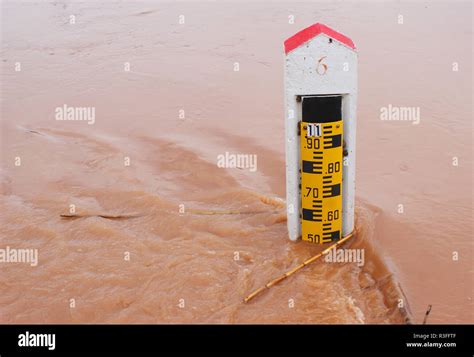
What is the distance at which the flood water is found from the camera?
3588 mm

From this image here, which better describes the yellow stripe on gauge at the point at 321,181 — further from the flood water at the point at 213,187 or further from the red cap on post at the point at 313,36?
the red cap on post at the point at 313,36

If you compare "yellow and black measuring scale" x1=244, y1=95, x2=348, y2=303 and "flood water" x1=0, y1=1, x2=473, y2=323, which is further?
"yellow and black measuring scale" x1=244, y1=95, x2=348, y2=303

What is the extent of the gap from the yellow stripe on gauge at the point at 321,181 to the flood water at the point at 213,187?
0.17 meters

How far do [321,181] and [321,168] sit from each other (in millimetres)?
97

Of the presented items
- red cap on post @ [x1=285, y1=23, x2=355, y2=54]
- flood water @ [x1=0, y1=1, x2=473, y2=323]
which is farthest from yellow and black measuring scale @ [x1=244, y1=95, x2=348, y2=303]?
red cap on post @ [x1=285, y1=23, x2=355, y2=54]

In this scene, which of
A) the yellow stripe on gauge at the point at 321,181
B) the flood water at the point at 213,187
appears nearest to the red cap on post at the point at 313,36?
the yellow stripe on gauge at the point at 321,181

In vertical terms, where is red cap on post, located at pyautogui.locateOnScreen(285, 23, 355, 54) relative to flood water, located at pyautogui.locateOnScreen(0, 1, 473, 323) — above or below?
above

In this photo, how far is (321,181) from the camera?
3.92 m

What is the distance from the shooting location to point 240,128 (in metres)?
6.66

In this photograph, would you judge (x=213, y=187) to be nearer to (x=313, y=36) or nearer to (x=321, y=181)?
(x=321, y=181)

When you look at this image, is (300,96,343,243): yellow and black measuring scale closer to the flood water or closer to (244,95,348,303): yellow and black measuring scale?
(244,95,348,303): yellow and black measuring scale

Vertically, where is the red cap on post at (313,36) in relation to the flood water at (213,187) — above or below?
above

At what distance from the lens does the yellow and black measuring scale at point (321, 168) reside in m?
3.80

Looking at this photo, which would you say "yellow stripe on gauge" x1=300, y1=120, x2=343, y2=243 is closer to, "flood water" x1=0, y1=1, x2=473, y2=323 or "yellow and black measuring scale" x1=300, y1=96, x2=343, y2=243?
"yellow and black measuring scale" x1=300, y1=96, x2=343, y2=243
